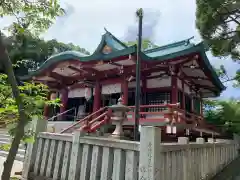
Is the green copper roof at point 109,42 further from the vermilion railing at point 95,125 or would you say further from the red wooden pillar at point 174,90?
the vermilion railing at point 95,125

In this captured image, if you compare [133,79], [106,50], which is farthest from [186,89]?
[106,50]

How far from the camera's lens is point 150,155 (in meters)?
3.21

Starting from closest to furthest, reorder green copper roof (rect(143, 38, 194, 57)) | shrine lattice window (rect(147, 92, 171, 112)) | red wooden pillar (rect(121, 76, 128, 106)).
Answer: red wooden pillar (rect(121, 76, 128, 106)) < shrine lattice window (rect(147, 92, 171, 112)) < green copper roof (rect(143, 38, 194, 57))

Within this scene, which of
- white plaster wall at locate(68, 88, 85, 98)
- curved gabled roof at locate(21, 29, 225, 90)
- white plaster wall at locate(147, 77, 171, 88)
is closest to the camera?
curved gabled roof at locate(21, 29, 225, 90)

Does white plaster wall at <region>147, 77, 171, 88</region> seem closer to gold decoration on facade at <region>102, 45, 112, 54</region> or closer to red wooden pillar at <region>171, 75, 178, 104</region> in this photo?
red wooden pillar at <region>171, 75, 178, 104</region>

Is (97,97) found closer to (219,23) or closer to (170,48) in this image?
(170,48)

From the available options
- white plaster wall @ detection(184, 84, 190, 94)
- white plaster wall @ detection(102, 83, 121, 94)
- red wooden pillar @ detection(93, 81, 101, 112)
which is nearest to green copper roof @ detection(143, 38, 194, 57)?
white plaster wall @ detection(184, 84, 190, 94)

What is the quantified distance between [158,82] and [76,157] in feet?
27.1

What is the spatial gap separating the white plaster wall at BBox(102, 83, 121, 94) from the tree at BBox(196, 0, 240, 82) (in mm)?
7599

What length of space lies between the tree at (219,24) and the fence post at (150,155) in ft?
43.9

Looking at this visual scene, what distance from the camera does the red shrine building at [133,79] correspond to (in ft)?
33.2

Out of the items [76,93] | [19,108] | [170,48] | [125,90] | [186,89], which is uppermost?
[170,48]

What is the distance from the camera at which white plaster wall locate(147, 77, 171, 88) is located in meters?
11.4

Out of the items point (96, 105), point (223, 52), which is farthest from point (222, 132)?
point (96, 105)
